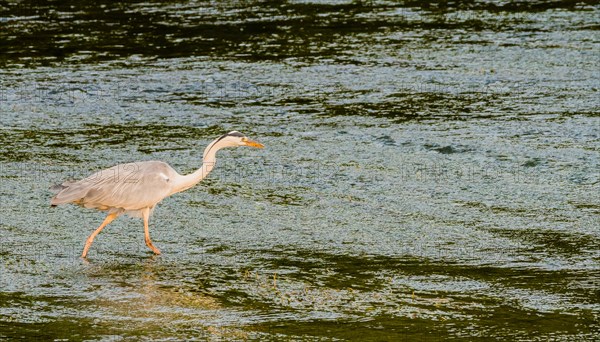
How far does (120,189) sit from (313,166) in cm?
270

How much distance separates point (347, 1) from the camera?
61.6ft

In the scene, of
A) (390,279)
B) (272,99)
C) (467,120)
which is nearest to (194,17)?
(272,99)

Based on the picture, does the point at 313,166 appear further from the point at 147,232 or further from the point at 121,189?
the point at 147,232

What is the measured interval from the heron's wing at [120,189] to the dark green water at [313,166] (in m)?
0.35

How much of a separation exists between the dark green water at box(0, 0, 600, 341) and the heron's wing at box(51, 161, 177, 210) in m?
0.35

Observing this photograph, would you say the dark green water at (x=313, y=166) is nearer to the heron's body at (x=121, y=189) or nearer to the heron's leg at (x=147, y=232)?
the heron's leg at (x=147, y=232)

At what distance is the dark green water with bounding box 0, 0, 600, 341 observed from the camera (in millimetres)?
7348

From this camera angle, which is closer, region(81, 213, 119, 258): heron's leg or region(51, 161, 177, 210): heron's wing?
region(81, 213, 119, 258): heron's leg

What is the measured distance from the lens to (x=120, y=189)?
8906mm

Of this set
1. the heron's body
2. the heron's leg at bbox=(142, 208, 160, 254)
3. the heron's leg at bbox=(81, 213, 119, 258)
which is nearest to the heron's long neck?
the heron's body

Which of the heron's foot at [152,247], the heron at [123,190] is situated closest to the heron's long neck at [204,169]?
the heron at [123,190]

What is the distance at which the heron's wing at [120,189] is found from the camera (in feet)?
29.0

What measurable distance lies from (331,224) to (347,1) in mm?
10003

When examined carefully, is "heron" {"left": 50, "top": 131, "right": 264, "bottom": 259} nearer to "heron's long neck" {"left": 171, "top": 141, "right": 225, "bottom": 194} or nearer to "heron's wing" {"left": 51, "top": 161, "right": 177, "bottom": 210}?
"heron's wing" {"left": 51, "top": 161, "right": 177, "bottom": 210}
